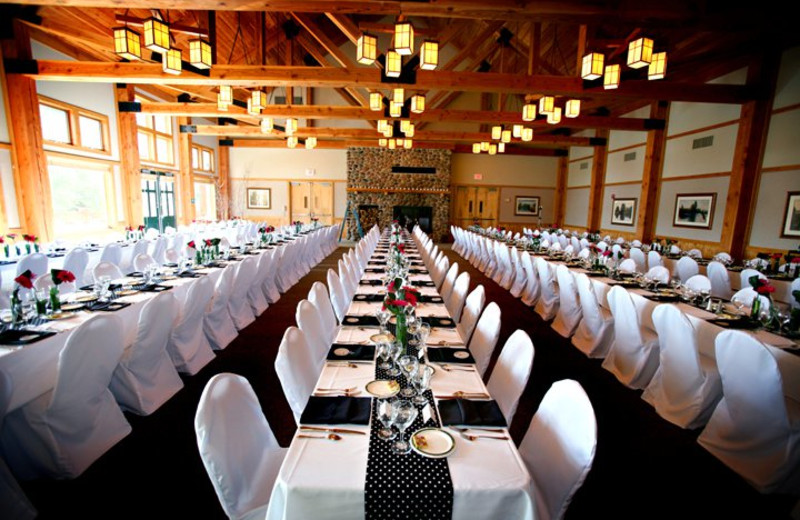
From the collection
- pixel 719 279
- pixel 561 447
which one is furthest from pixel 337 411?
pixel 719 279

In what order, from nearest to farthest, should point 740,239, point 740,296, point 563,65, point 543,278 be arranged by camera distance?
point 740,296 < point 543,278 < point 740,239 < point 563,65

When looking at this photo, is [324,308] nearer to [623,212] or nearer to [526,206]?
[623,212]

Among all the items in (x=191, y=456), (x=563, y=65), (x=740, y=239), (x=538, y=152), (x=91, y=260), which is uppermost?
(x=563, y=65)

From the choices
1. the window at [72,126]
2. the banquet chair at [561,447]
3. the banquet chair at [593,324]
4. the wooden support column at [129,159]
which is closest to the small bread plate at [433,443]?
the banquet chair at [561,447]

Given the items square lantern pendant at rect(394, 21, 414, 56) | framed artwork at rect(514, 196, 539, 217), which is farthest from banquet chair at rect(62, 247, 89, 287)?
framed artwork at rect(514, 196, 539, 217)

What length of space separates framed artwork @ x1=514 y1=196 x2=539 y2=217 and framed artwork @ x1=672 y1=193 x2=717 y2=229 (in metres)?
7.89

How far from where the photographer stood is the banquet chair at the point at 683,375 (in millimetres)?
3102

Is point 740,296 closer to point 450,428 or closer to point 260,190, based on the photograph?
point 450,428

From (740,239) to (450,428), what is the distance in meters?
10.2

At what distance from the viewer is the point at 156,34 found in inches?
171

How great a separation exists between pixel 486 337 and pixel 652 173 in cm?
1076

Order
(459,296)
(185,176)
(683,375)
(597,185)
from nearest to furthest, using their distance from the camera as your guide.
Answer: (683,375), (459,296), (597,185), (185,176)

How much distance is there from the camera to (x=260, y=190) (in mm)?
18453

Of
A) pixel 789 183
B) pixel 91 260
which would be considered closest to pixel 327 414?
pixel 91 260
